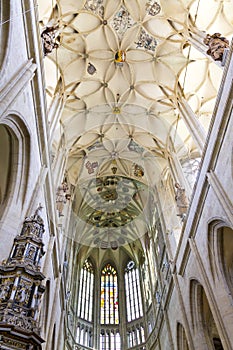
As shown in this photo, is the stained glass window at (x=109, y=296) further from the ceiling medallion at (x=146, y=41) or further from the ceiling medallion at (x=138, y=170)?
the ceiling medallion at (x=146, y=41)

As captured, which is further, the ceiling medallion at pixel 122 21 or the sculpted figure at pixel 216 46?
→ the ceiling medallion at pixel 122 21

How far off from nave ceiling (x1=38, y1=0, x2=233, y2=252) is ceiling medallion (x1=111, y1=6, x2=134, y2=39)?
0.04 metres

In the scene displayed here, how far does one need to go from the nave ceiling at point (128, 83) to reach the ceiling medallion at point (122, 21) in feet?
0.13

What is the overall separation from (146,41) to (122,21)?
1.33m

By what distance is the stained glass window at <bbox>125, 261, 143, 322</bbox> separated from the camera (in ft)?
69.6

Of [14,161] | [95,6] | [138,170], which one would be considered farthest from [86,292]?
[95,6]

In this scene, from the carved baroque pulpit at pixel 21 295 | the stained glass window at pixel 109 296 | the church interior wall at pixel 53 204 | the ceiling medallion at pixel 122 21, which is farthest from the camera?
the stained glass window at pixel 109 296

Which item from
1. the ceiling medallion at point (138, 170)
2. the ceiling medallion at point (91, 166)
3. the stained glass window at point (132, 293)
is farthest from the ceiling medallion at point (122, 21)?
the stained glass window at point (132, 293)

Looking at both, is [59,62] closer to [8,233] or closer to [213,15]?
[213,15]

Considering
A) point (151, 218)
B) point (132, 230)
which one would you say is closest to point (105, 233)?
point (132, 230)

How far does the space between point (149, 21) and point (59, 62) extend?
4.19 metres

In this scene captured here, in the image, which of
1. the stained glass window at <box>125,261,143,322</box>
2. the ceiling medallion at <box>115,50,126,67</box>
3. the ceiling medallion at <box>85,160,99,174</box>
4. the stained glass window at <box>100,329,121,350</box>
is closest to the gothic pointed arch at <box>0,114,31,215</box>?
the ceiling medallion at <box>115,50,126,67</box>

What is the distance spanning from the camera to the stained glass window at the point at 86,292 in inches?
831

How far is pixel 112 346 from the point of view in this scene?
2016 centimetres
